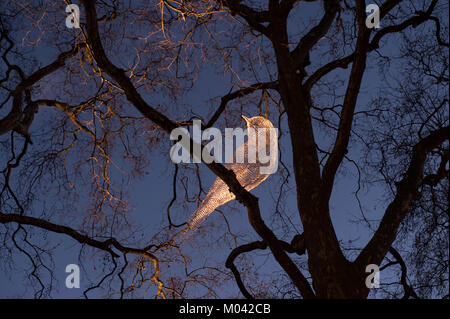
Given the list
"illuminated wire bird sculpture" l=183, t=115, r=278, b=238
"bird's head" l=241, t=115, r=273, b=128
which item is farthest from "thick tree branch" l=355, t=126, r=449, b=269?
"bird's head" l=241, t=115, r=273, b=128

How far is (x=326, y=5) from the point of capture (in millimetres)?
5027

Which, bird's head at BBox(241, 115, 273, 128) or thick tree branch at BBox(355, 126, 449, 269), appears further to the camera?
bird's head at BBox(241, 115, 273, 128)

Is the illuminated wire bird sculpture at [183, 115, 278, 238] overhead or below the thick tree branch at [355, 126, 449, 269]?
overhead

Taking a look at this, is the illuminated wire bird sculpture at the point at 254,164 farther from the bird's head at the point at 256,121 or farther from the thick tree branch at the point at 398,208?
the thick tree branch at the point at 398,208

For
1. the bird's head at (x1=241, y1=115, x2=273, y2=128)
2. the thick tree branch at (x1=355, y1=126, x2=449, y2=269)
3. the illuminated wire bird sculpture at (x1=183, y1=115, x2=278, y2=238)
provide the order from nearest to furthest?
the thick tree branch at (x1=355, y1=126, x2=449, y2=269) → the illuminated wire bird sculpture at (x1=183, y1=115, x2=278, y2=238) → the bird's head at (x1=241, y1=115, x2=273, y2=128)

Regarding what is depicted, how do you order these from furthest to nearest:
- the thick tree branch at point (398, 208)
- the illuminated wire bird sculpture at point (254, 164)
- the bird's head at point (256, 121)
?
the bird's head at point (256, 121) < the illuminated wire bird sculpture at point (254, 164) < the thick tree branch at point (398, 208)

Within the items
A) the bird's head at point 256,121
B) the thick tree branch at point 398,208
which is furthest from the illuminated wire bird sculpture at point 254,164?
the thick tree branch at point 398,208

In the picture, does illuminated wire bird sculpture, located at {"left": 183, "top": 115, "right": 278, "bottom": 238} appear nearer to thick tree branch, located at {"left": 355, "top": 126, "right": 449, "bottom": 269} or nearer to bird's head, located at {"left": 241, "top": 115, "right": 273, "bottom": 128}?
bird's head, located at {"left": 241, "top": 115, "right": 273, "bottom": 128}

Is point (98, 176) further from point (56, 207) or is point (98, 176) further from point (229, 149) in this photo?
point (229, 149)

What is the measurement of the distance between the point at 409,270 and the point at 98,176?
3.56m

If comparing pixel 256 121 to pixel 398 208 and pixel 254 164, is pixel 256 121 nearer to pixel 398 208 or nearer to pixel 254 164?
pixel 254 164

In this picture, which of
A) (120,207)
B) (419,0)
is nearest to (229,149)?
(120,207)

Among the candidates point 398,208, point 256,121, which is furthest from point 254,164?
point 398,208
